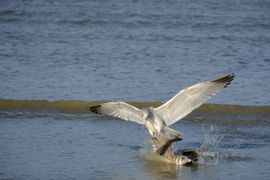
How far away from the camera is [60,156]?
7871 mm

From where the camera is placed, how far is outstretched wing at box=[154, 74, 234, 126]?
26.9 feet

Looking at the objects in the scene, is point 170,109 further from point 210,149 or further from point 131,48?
point 131,48

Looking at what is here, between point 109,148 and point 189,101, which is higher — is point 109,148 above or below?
below

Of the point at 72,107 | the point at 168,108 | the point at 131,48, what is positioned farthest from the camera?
the point at 131,48

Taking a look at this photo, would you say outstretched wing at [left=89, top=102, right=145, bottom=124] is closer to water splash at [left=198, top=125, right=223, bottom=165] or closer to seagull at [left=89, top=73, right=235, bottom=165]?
seagull at [left=89, top=73, right=235, bottom=165]

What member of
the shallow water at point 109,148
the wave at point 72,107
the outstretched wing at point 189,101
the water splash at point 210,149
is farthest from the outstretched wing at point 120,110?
the wave at point 72,107

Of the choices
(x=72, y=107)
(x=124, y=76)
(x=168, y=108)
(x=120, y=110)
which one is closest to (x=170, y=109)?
(x=168, y=108)

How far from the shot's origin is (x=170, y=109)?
324 inches

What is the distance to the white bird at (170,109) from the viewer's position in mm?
8172

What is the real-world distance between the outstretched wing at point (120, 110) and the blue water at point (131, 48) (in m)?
2.19

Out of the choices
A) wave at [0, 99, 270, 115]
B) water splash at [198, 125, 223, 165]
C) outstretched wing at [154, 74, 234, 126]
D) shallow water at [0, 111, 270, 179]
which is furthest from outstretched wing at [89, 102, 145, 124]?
wave at [0, 99, 270, 115]

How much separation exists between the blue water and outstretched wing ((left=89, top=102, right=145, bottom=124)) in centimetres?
219

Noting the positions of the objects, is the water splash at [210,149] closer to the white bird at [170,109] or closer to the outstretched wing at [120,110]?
the white bird at [170,109]

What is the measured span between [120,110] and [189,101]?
0.76 m
